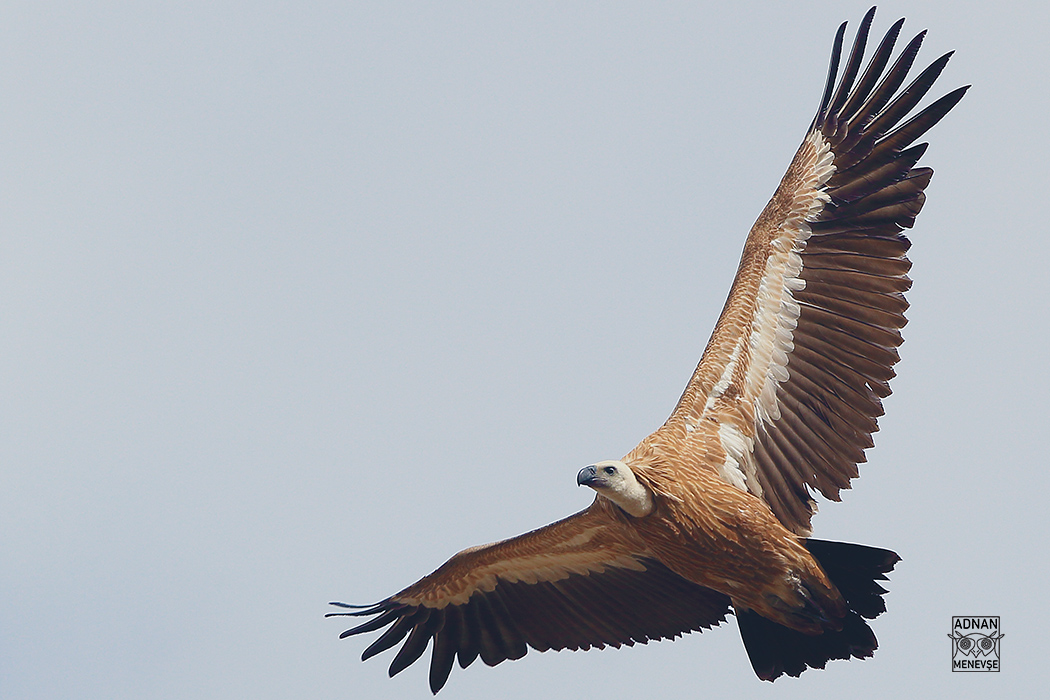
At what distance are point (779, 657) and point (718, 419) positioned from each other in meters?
1.96

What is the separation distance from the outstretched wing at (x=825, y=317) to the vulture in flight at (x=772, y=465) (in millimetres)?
13

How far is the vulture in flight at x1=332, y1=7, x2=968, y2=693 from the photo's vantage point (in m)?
10.6

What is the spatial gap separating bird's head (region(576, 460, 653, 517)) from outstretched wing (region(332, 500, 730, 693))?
102 cm

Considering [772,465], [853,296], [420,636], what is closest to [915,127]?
[853,296]

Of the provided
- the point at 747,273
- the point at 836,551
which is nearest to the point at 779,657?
the point at 836,551

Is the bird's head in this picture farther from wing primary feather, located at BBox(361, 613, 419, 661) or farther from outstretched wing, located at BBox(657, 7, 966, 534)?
wing primary feather, located at BBox(361, 613, 419, 661)

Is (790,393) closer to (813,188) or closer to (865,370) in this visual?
(865,370)

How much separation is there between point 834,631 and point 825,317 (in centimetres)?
250

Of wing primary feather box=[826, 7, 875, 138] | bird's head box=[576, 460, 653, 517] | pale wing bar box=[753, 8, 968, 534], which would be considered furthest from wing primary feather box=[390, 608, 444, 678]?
wing primary feather box=[826, 7, 875, 138]

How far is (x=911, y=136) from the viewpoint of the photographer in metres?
11.3

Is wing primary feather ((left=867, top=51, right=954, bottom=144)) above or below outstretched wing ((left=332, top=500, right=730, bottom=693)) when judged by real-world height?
above

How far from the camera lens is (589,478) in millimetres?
10039

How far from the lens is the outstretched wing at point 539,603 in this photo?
11688mm

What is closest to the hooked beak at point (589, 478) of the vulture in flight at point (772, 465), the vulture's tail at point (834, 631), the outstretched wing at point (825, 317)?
the vulture in flight at point (772, 465)
